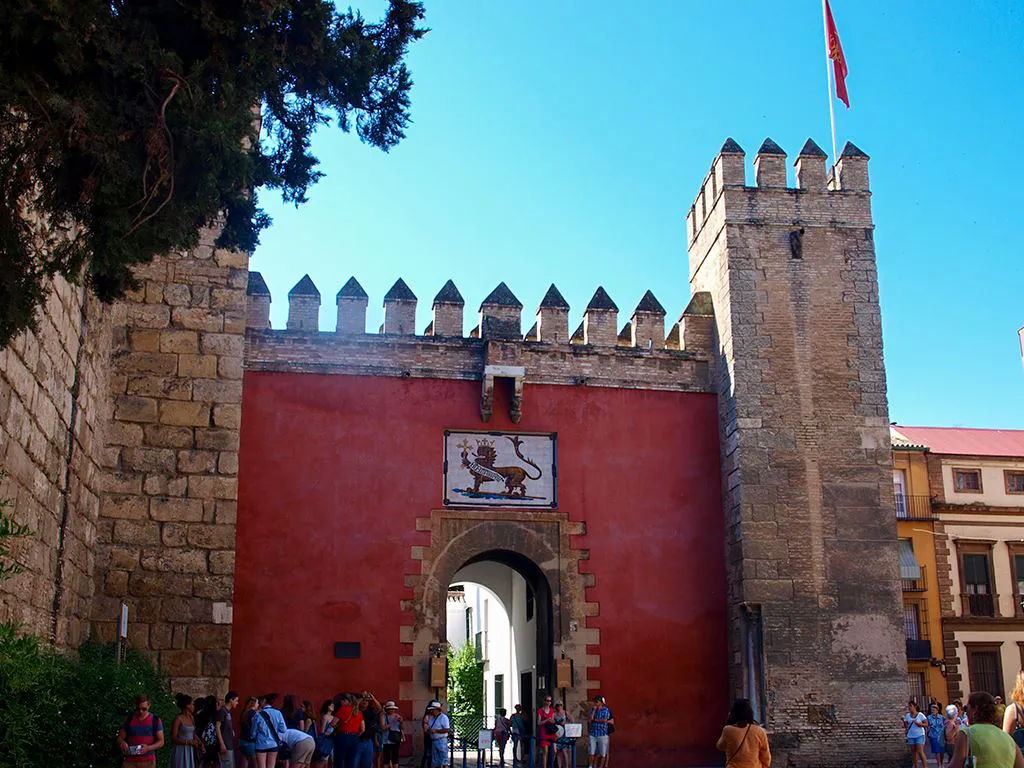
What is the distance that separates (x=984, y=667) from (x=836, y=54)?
43.5ft

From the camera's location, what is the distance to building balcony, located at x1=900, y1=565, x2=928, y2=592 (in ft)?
72.9

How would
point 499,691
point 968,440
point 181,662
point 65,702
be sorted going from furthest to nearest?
point 968,440 → point 499,691 → point 181,662 → point 65,702

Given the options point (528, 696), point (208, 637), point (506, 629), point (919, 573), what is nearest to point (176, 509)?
point (208, 637)

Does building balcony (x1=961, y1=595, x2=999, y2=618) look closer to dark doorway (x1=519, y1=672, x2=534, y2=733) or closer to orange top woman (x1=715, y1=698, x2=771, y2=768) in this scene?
dark doorway (x1=519, y1=672, x2=534, y2=733)

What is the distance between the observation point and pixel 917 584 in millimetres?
22281

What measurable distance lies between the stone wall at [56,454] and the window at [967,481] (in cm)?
1832

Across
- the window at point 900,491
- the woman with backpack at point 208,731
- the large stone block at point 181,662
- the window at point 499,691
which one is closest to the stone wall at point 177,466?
the large stone block at point 181,662

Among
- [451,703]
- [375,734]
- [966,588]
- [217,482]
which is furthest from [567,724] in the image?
[451,703]

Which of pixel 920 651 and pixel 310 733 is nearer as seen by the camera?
pixel 310 733

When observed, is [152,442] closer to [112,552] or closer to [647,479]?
[112,552]

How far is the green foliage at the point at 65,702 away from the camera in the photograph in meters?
5.64

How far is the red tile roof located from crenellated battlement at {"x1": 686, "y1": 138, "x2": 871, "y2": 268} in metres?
10.8

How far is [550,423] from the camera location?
524 inches

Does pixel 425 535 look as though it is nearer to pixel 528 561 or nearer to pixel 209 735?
pixel 528 561
